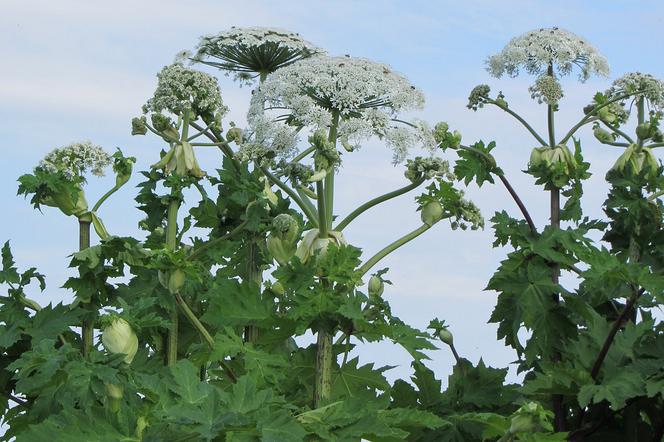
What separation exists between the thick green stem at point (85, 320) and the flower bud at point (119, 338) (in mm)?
1208

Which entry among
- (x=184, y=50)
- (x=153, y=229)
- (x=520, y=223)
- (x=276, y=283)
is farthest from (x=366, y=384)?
(x=184, y=50)

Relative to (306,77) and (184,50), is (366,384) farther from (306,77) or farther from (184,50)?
(184,50)

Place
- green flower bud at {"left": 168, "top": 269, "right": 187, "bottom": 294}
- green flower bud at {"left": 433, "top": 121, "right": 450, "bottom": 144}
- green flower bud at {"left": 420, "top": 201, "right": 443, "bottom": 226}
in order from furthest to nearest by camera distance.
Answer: green flower bud at {"left": 433, "top": 121, "right": 450, "bottom": 144} → green flower bud at {"left": 420, "top": 201, "right": 443, "bottom": 226} → green flower bud at {"left": 168, "top": 269, "right": 187, "bottom": 294}

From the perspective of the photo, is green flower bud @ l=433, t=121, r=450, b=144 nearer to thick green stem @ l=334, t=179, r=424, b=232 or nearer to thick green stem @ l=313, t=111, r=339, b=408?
thick green stem @ l=334, t=179, r=424, b=232

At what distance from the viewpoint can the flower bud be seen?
182 inches

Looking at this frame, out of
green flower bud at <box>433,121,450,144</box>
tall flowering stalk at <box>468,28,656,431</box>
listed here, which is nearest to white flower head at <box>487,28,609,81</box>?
tall flowering stalk at <box>468,28,656,431</box>

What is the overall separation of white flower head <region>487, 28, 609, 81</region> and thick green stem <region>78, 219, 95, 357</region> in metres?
2.59

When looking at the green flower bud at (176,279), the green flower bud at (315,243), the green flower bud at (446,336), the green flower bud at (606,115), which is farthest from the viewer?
the green flower bud at (606,115)

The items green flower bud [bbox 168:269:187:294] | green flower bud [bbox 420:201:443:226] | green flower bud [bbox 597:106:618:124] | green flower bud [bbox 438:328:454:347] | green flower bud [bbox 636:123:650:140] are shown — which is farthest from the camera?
green flower bud [bbox 597:106:618:124]

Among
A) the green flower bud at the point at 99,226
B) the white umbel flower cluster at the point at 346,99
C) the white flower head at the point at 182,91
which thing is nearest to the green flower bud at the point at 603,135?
the white umbel flower cluster at the point at 346,99

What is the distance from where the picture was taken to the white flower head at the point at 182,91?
570cm

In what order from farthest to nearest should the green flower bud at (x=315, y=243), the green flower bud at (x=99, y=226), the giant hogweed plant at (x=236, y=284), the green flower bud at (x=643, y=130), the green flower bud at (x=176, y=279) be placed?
the green flower bud at (x=643, y=130)
the green flower bud at (x=99, y=226)
the green flower bud at (x=176, y=279)
the green flower bud at (x=315, y=243)
the giant hogweed plant at (x=236, y=284)

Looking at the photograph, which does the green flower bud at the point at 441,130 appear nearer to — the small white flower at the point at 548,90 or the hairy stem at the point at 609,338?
the small white flower at the point at 548,90

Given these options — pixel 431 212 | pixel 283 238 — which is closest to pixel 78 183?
pixel 283 238
